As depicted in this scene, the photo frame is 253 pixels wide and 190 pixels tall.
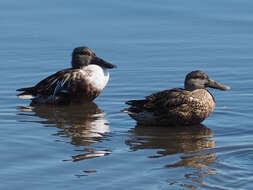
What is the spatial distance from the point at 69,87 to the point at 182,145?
324 cm

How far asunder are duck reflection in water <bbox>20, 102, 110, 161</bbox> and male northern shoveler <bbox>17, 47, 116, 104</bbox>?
149mm

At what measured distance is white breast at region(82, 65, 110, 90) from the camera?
11.7 m

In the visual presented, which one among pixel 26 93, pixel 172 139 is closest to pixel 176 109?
pixel 172 139

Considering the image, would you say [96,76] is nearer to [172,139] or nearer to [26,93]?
[26,93]

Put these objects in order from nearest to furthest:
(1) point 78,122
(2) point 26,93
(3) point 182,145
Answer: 1. (3) point 182,145
2. (1) point 78,122
3. (2) point 26,93

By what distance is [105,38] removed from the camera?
1482 centimetres

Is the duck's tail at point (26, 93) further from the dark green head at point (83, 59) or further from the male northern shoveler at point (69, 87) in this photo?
the dark green head at point (83, 59)

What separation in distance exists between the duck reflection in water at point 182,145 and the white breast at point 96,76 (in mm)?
1723

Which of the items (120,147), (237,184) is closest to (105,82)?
(120,147)

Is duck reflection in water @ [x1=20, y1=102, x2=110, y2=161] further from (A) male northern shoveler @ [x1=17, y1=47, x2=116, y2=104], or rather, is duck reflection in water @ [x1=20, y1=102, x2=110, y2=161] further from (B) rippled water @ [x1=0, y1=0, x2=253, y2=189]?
(A) male northern shoveler @ [x1=17, y1=47, x2=116, y2=104]

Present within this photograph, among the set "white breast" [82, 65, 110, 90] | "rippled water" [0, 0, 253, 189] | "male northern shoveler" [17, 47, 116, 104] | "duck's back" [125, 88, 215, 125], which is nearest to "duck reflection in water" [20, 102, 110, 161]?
"rippled water" [0, 0, 253, 189]

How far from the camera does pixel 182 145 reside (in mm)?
9195

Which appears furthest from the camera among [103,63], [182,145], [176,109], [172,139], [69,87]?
[103,63]

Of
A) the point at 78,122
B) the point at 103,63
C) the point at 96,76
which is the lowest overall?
the point at 78,122
